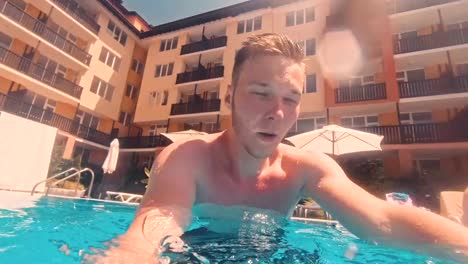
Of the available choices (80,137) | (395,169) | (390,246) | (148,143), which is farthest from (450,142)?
(80,137)

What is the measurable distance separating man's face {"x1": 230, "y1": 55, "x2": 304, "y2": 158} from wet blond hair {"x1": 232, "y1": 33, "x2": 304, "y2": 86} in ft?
0.11

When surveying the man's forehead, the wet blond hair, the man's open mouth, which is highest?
the wet blond hair

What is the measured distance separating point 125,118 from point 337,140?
80.1 feet

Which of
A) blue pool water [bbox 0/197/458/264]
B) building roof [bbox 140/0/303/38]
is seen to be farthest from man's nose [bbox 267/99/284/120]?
building roof [bbox 140/0/303/38]

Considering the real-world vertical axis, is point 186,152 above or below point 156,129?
below

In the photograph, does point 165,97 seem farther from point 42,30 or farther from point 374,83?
point 374,83

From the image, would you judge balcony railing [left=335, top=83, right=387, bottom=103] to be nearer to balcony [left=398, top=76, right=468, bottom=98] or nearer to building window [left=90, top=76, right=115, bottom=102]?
balcony [left=398, top=76, right=468, bottom=98]

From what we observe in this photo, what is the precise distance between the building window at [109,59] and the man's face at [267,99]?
2908 centimetres

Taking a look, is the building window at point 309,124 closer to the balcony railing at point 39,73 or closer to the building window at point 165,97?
the building window at point 165,97

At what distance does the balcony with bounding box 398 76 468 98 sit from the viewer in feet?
54.7

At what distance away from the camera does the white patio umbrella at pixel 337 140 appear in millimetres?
10430

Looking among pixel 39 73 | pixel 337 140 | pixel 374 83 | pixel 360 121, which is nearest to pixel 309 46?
pixel 374 83

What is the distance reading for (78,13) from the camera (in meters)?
24.1

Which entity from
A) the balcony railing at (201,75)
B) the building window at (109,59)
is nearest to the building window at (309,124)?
the balcony railing at (201,75)
